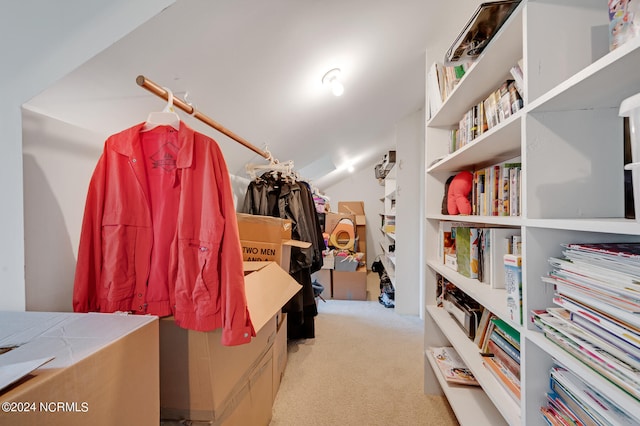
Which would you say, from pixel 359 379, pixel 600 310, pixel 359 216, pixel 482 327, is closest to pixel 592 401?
pixel 600 310

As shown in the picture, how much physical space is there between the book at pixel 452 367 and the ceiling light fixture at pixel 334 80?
5.37 feet

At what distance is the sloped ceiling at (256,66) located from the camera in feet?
2.76

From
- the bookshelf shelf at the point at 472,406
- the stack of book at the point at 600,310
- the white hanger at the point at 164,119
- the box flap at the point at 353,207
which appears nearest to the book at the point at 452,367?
the bookshelf shelf at the point at 472,406

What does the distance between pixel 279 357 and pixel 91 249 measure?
1.22 metres

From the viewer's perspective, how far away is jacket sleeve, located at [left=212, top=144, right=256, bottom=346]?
77 centimetres

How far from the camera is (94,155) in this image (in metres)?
0.93

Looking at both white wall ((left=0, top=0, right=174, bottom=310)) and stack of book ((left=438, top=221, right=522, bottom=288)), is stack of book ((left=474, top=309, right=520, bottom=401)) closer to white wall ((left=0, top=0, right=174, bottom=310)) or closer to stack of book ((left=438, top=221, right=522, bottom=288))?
stack of book ((left=438, top=221, right=522, bottom=288))

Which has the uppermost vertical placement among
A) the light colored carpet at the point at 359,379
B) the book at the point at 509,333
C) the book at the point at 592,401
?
the book at the point at 592,401

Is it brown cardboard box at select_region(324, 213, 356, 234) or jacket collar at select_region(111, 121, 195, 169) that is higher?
jacket collar at select_region(111, 121, 195, 169)

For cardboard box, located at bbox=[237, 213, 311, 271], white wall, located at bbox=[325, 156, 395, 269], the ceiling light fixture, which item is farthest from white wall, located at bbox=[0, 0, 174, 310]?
white wall, located at bbox=[325, 156, 395, 269]

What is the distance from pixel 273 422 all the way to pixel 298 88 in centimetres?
188

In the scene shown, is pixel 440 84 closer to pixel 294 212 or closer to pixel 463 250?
pixel 463 250

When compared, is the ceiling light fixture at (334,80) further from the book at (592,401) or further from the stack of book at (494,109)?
the book at (592,401)

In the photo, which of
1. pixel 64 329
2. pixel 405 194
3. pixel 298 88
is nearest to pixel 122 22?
pixel 64 329
